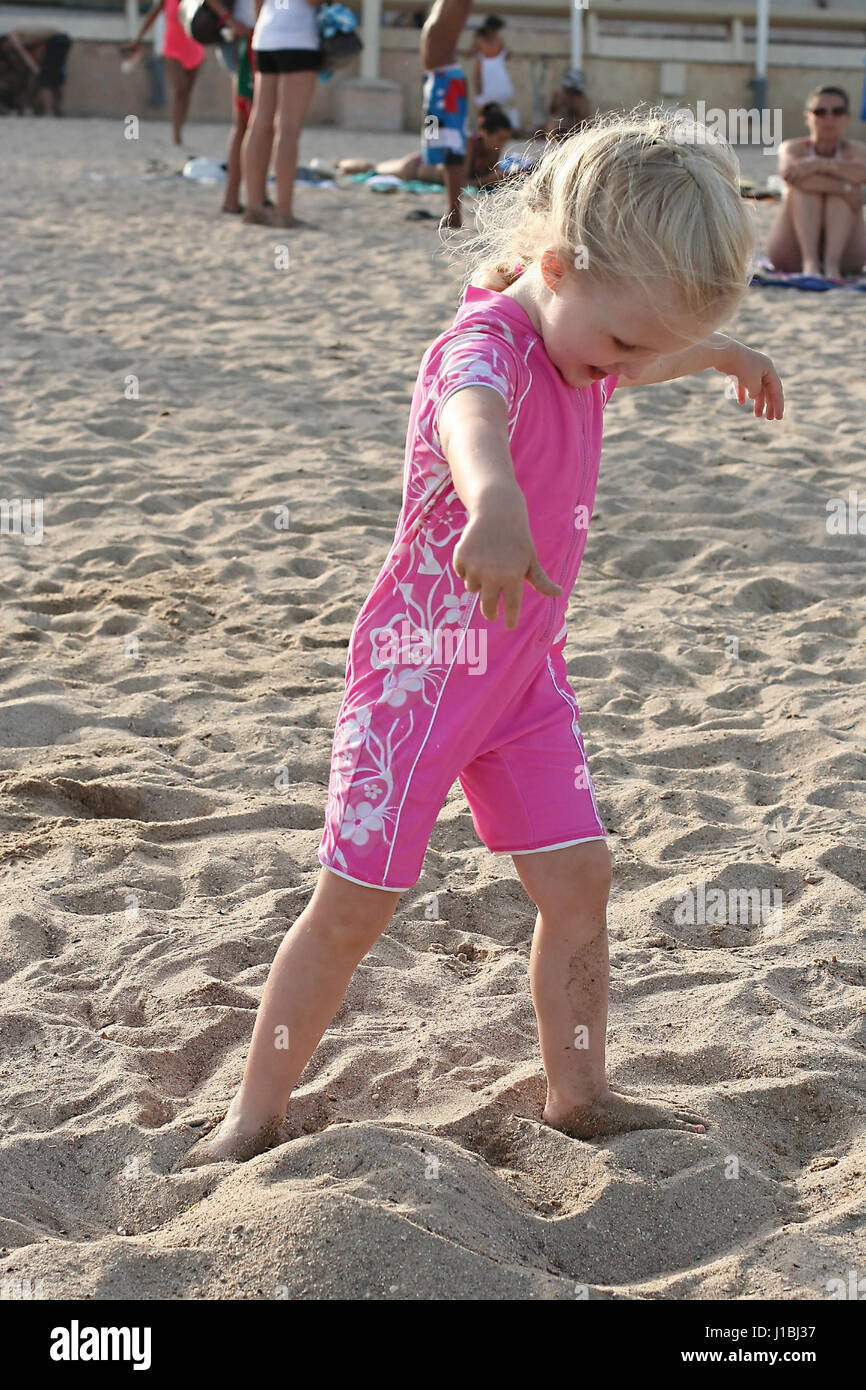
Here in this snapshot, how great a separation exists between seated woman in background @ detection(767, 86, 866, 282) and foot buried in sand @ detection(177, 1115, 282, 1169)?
8027 millimetres

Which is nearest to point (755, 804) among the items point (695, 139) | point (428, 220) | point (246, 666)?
point (246, 666)

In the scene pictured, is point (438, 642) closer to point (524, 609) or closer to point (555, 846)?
point (524, 609)

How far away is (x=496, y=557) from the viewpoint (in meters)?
1.48

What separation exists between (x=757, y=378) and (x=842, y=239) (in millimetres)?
7527

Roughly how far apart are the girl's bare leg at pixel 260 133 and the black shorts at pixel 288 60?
67mm

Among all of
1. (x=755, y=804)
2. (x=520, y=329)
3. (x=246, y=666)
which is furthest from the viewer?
(x=246, y=666)

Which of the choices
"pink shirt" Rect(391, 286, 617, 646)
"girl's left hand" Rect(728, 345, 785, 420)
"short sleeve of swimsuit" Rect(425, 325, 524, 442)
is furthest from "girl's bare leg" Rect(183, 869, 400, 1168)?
"girl's left hand" Rect(728, 345, 785, 420)

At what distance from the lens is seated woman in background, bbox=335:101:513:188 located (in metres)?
12.0

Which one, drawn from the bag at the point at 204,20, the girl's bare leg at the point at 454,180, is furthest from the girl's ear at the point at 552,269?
the bag at the point at 204,20

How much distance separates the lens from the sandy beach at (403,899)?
6.19 ft

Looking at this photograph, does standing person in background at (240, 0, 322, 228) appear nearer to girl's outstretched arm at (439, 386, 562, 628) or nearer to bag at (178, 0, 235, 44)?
bag at (178, 0, 235, 44)

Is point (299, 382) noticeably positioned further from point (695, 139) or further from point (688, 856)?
point (695, 139)
